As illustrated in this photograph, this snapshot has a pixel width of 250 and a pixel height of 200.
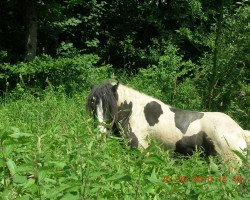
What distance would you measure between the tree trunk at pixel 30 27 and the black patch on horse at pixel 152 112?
4841mm

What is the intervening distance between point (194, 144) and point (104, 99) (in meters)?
1.28

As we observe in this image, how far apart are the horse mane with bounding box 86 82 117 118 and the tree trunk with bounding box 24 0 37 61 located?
15.6 ft

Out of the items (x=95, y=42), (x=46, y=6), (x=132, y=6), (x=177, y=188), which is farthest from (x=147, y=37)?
(x=177, y=188)

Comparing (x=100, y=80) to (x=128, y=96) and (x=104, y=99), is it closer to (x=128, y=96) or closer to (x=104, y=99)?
(x=128, y=96)

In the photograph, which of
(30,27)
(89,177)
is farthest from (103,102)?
(30,27)

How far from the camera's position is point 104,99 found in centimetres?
534

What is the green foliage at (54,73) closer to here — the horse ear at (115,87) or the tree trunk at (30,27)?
the tree trunk at (30,27)

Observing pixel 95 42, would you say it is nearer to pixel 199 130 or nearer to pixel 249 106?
pixel 249 106

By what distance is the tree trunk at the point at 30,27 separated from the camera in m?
9.83

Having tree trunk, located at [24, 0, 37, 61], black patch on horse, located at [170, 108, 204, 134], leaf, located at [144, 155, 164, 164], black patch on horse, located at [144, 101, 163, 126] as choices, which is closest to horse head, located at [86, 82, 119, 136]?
black patch on horse, located at [144, 101, 163, 126]

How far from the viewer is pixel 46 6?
9828 mm

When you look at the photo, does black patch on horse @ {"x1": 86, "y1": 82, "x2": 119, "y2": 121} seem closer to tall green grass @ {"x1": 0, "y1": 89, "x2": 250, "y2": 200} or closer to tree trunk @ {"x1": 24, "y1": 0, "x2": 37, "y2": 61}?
tall green grass @ {"x1": 0, "y1": 89, "x2": 250, "y2": 200}

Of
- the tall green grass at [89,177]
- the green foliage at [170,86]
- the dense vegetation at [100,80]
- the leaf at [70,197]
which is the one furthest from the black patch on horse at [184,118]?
the leaf at [70,197]

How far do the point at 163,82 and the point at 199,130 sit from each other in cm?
375
